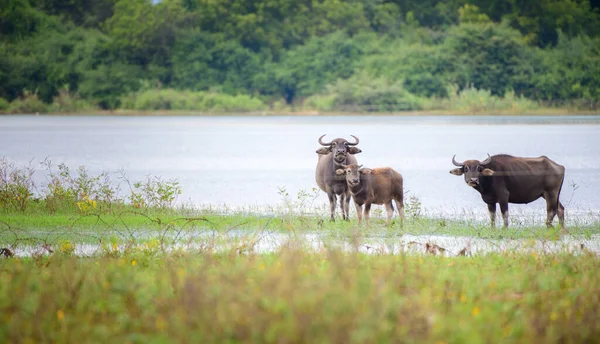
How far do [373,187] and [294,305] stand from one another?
873 cm

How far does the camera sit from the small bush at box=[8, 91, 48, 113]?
76.9m

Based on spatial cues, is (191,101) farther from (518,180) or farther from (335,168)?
(518,180)

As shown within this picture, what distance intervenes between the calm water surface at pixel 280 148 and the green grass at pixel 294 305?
12.0m

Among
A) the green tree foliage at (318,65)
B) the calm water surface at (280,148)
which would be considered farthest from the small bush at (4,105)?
the green tree foliage at (318,65)

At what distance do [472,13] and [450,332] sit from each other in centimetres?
7515

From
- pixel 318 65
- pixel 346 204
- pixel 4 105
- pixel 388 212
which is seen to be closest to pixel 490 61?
pixel 318 65

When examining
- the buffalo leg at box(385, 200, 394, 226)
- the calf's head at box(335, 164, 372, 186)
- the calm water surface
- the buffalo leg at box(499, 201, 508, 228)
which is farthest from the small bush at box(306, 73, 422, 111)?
the calf's head at box(335, 164, 372, 186)

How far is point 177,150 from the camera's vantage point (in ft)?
162

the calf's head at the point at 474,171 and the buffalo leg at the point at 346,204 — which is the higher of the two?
the calf's head at the point at 474,171

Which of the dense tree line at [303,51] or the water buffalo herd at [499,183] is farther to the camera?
the dense tree line at [303,51]

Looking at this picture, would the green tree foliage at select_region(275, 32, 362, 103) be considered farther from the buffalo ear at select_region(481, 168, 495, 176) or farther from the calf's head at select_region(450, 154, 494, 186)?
the buffalo ear at select_region(481, 168, 495, 176)

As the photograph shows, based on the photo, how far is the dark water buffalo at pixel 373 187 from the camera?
587 inches

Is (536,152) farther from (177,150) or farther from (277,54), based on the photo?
(277,54)

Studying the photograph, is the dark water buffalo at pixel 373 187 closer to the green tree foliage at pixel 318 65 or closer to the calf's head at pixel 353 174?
the calf's head at pixel 353 174
